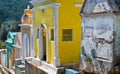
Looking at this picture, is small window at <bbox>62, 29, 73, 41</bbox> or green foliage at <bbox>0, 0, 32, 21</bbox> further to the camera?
green foliage at <bbox>0, 0, 32, 21</bbox>

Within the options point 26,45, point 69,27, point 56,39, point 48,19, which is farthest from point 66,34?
point 26,45

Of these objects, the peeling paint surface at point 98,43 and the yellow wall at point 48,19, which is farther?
the yellow wall at point 48,19

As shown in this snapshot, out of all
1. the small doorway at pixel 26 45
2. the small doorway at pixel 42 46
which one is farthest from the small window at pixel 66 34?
the small doorway at pixel 26 45

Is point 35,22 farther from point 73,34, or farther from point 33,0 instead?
point 73,34

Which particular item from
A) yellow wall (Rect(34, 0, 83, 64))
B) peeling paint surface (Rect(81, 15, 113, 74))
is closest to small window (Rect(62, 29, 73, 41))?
yellow wall (Rect(34, 0, 83, 64))

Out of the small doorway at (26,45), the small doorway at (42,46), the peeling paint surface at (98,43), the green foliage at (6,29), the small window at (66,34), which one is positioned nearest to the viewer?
the peeling paint surface at (98,43)

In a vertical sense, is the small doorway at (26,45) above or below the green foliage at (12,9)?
below

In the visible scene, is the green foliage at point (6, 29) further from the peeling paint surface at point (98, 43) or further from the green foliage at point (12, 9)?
the peeling paint surface at point (98, 43)

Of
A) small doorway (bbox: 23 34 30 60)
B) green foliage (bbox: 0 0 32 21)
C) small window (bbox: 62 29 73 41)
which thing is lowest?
small doorway (bbox: 23 34 30 60)

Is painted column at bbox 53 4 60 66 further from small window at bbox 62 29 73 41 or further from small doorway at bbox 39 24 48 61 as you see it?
small doorway at bbox 39 24 48 61

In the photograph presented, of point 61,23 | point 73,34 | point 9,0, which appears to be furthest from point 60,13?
point 9,0

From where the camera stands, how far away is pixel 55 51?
11.0m

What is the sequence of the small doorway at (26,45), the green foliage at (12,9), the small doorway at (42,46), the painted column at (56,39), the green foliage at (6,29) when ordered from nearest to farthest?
the painted column at (56,39)
the small doorway at (42,46)
the small doorway at (26,45)
the green foliage at (6,29)
the green foliage at (12,9)

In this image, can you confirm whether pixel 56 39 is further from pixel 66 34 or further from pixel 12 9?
pixel 12 9
